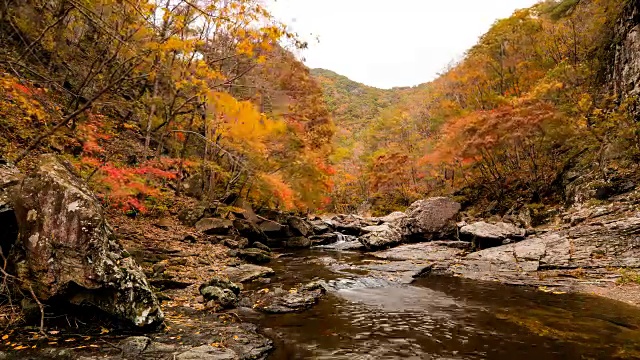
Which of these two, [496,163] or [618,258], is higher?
[496,163]

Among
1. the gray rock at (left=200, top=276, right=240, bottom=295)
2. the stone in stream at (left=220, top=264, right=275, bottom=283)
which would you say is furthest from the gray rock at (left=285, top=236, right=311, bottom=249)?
the gray rock at (left=200, top=276, right=240, bottom=295)

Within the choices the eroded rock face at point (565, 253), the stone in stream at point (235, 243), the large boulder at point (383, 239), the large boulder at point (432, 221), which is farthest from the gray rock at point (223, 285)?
the large boulder at point (432, 221)

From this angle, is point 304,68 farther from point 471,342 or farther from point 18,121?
point 471,342

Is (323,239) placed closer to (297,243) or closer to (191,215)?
(297,243)

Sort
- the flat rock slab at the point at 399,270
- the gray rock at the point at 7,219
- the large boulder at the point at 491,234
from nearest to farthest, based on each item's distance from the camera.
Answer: the gray rock at the point at 7,219 < the flat rock slab at the point at 399,270 < the large boulder at the point at 491,234

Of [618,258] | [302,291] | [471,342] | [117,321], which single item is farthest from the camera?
[618,258]

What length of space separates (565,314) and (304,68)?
22.6 metres

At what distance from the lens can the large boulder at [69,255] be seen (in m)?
4.94

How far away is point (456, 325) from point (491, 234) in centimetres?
884

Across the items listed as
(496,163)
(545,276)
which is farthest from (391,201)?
(545,276)

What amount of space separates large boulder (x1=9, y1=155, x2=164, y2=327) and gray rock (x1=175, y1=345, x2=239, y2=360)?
39.4 inches

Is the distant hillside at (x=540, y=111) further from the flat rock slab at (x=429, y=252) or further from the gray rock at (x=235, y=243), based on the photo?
the gray rock at (x=235, y=243)

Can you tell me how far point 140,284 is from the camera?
533 cm

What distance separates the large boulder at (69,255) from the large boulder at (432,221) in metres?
15.0
